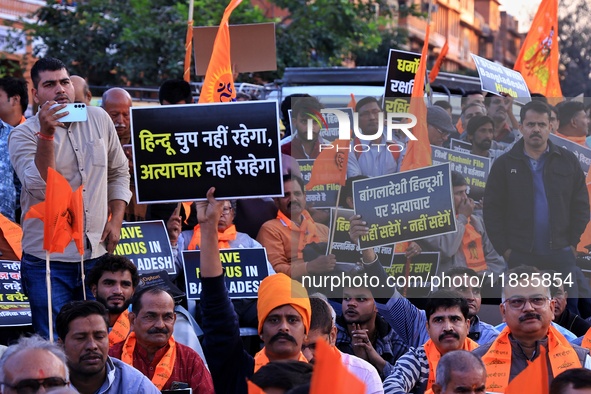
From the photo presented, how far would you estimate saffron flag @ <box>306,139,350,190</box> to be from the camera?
720 centimetres

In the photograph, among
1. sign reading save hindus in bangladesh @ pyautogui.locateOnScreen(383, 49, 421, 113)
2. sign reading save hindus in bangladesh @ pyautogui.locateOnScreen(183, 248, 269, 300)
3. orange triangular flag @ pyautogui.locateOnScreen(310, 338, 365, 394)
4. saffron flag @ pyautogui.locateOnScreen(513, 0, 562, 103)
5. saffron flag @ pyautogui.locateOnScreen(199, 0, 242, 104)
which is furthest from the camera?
saffron flag @ pyautogui.locateOnScreen(513, 0, 562, 103)

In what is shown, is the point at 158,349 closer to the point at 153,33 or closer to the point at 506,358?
the point at 506,358

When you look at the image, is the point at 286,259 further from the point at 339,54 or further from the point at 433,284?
the point at 339,54

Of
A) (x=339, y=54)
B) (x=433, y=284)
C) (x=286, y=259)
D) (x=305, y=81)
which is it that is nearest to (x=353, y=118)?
(x=433, y=284)

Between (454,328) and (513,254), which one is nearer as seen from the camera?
(513,254)

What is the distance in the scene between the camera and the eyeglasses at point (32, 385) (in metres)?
5.47

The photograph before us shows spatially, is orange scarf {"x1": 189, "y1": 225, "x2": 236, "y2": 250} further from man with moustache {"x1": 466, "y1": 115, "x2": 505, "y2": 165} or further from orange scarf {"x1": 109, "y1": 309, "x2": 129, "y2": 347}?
man with moustache {"x1": 466, "y1": 115, "x2": 505, "y2": 165}

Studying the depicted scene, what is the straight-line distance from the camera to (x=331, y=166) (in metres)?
7.20

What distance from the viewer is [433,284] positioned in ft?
23.2

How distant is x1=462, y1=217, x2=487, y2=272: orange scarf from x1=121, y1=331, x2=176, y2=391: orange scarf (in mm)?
1665

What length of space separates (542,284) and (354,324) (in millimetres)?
1420

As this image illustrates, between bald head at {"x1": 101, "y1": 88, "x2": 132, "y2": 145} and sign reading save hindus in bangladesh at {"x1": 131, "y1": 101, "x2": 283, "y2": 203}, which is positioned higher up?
bald head at {"x1": 101, "y1": 88, "x2": 132, "y2": 145}

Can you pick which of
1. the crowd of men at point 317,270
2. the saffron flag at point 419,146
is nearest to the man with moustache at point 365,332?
the crowd of men at point 317,270
